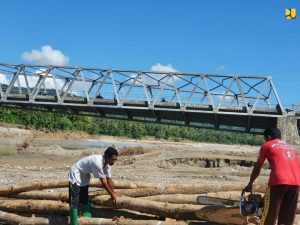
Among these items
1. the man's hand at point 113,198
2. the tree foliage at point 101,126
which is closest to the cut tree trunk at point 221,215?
the man's hand at point 113,198

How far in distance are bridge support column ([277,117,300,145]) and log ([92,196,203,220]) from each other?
106ft

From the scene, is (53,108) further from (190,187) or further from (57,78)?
(190,187)

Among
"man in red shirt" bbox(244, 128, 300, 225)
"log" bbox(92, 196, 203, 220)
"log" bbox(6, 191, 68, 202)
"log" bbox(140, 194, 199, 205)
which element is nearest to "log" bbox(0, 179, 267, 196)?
"log" bbox(6, 191, 68, 202)

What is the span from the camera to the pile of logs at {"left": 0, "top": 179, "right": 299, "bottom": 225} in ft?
26.8

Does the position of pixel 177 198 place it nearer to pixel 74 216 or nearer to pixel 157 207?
pixel 157 207

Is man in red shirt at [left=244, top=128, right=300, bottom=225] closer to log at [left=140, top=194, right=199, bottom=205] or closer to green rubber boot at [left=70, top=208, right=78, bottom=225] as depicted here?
log at [left=140, top=194, right=199, bottom=205]

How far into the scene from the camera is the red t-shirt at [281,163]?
6.55m

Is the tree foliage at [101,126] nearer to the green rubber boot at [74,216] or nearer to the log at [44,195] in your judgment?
the log at [44,195]

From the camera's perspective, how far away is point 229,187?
9172mm

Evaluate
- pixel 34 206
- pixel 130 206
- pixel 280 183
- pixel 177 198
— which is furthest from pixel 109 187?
pixel 280 183

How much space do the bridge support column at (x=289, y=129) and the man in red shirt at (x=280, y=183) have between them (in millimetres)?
33321

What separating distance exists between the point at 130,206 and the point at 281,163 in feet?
9.99

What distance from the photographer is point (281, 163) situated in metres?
6.62

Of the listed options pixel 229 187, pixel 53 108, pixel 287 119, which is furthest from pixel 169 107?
pixel 229 187
